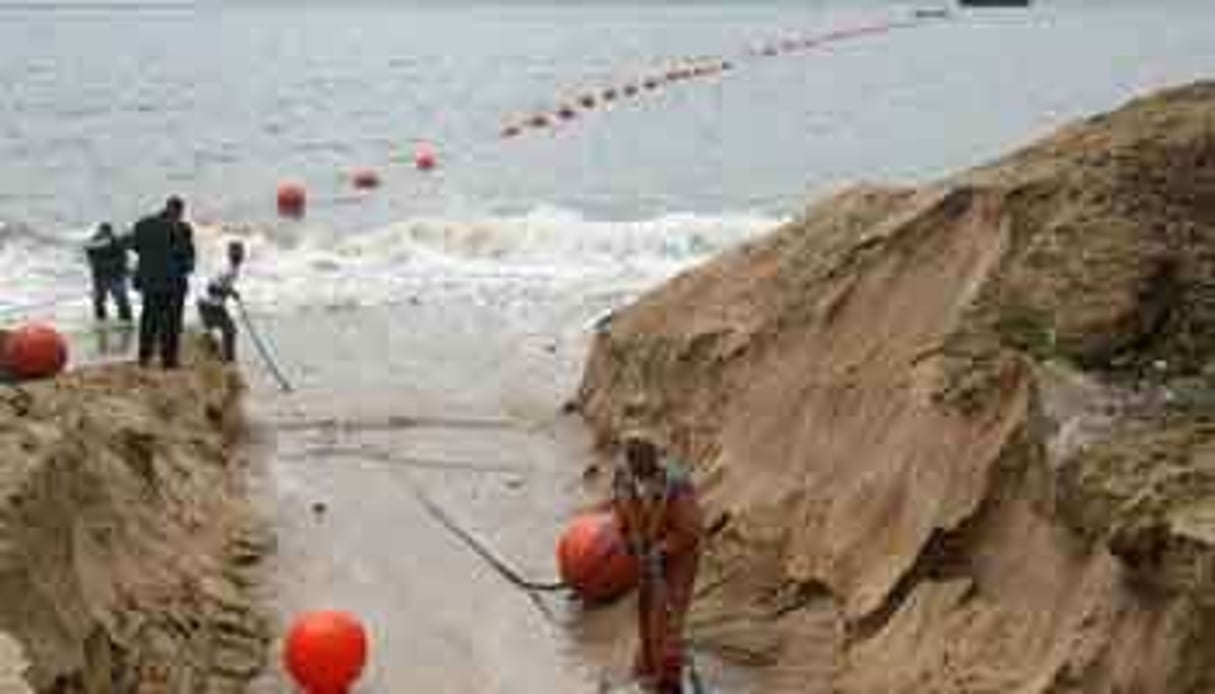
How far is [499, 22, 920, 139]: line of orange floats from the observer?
151ft

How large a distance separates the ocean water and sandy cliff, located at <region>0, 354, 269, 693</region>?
8716mm

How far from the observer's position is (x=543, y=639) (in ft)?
33.4

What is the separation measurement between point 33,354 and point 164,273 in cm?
121

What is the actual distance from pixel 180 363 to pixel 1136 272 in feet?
27.3

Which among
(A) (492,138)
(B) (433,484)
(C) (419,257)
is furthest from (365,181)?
Answer: (B) (433,484)

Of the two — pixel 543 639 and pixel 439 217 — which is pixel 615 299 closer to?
pixel 439 217

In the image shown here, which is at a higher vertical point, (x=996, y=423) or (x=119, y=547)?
(x=996, y=423)

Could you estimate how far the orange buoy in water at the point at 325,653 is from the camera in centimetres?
895

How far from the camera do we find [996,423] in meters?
8.67

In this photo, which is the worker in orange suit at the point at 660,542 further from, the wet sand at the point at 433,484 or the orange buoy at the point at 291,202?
the orange buoy at the point at 291,202

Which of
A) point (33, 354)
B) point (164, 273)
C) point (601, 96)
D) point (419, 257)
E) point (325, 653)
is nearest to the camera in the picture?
point (325, 653)

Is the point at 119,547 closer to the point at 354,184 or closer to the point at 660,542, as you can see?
the point at 660,542

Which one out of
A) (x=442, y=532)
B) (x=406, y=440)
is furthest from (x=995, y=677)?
(x=406, y=440)

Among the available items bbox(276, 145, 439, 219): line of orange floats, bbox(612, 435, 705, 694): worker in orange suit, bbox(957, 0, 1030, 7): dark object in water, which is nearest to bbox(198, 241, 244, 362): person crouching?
bbox(612, 435, 705, 694): worker in orange suit
